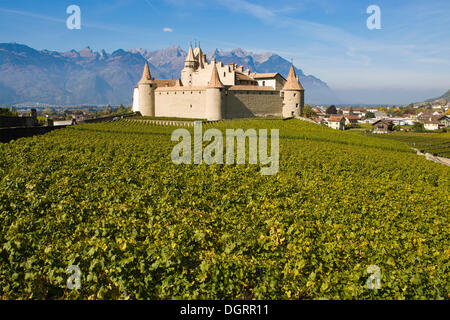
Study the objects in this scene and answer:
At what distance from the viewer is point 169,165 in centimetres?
1669

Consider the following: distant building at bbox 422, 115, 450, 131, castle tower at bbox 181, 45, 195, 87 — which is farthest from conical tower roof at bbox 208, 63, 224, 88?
distant building at bbox 422, 115, 450, 131

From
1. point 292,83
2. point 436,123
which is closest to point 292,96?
point 292,83

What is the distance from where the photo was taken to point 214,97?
55125 mm

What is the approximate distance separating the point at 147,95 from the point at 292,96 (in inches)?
1103

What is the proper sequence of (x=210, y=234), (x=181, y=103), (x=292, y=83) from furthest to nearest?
(x=292, y=83), (x=181, y=103), (x=210, y=234)

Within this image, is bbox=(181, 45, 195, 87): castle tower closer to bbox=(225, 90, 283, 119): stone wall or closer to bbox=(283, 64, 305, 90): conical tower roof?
bbox=(225, 90, 283, 119): stone wall

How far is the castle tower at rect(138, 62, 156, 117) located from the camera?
62.1 meters

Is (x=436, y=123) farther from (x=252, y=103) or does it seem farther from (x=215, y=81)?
(x=215, y=81)

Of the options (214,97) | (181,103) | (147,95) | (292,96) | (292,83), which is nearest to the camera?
(214,97)

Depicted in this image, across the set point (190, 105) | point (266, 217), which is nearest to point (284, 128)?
point (190, 105)

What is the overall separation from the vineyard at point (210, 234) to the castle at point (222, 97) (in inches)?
1646

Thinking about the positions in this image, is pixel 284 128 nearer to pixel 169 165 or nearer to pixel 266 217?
pixel 169 165

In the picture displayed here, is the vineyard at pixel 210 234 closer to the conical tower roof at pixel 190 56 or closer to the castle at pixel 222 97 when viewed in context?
the castle at pixel 222 97
